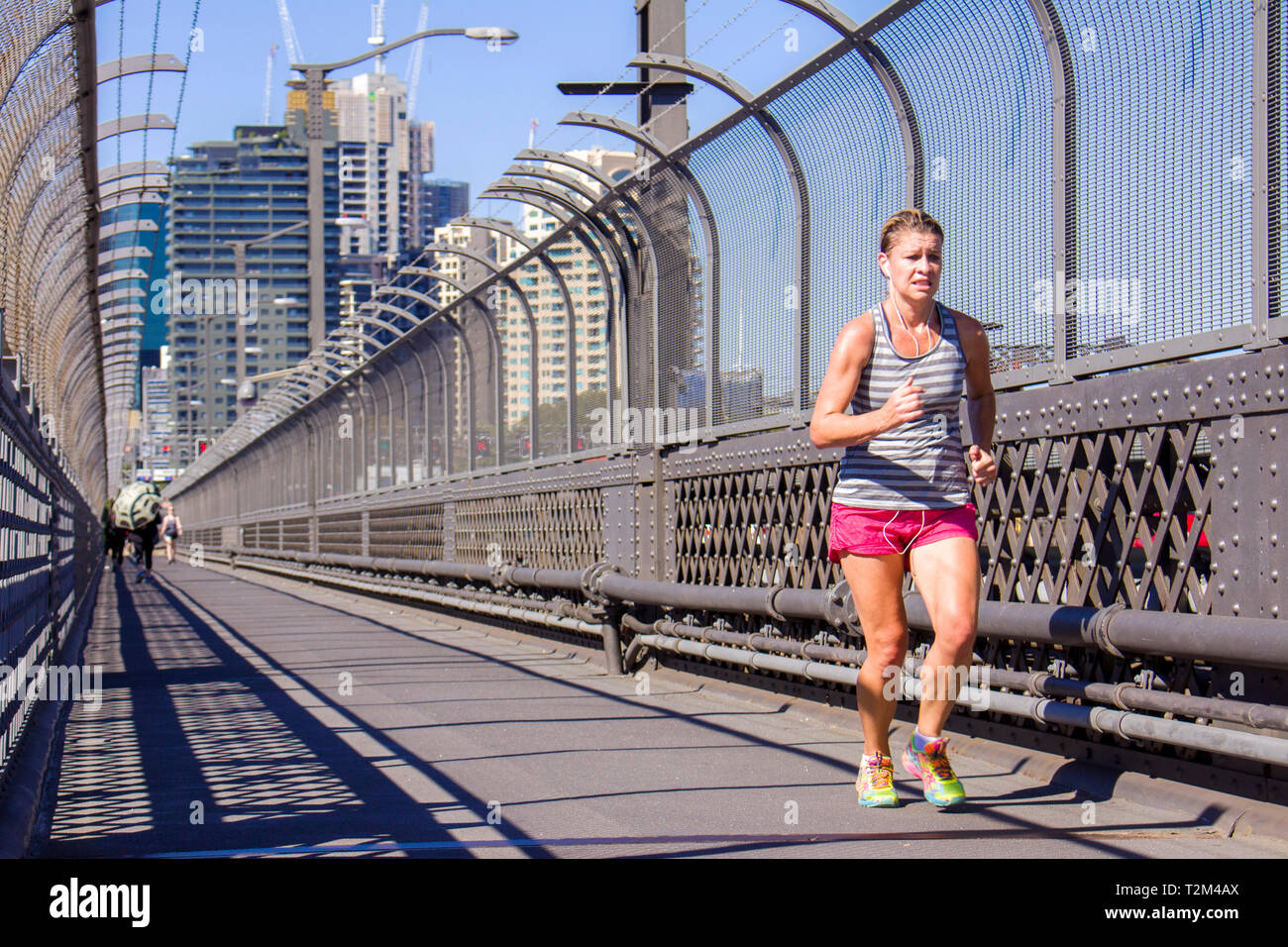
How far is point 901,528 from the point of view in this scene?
16.7 feet

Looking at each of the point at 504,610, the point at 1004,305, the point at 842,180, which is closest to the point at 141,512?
the point at 504,610

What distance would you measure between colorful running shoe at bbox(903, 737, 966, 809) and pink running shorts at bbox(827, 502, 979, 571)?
0.61 metres

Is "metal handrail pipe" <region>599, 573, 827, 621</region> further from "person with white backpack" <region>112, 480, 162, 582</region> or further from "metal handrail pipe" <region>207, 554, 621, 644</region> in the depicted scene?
"person with white backpack" <region>112, 480, 162, 582</region>

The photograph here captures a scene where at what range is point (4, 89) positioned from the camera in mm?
6785

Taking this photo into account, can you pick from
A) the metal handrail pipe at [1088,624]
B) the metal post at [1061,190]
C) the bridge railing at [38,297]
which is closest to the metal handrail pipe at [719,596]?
the metal handrail pipe at [1088,624]

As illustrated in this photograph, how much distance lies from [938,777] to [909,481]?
93 cm

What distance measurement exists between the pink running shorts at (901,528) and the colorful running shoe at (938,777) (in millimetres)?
614

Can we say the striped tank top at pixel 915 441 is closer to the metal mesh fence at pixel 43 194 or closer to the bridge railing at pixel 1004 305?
the bridge railing at pixel 1004 305

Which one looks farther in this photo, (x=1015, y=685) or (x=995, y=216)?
(x=995, y=216)

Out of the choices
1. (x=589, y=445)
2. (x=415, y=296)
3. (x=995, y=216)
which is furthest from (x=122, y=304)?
(x=995, y=216)

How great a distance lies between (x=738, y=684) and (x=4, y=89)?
4753 mm

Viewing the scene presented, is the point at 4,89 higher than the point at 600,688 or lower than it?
higher

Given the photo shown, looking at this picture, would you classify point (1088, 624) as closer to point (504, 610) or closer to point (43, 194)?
point (43, 194)
